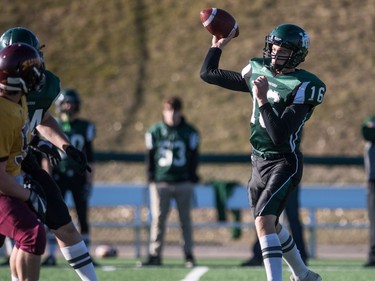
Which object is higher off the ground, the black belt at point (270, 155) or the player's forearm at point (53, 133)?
the player's forearm at point (53, 133)

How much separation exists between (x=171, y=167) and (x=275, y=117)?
4594 mm

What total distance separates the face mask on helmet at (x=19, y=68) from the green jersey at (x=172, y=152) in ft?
17.2

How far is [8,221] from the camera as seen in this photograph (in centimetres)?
600

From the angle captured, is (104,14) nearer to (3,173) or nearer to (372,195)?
(372,195)

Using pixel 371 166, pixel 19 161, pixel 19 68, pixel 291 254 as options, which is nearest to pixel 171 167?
pixel 371 166

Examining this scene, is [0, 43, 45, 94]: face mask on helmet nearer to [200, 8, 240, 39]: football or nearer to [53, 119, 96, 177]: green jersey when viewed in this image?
[200, 8, 240, 39]: football

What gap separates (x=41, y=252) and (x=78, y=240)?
2.40 ft

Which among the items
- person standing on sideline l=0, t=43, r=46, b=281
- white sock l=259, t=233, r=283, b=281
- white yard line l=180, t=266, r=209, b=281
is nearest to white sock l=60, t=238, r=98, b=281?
person standing on sideline l=0, t=43, r=46, b=281

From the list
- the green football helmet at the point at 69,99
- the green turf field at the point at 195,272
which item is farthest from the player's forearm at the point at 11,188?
the green football helmet at the point at 69,99

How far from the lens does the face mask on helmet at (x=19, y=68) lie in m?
6.05

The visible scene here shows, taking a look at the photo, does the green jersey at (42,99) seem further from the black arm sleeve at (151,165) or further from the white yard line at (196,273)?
the black arm sleeve at (151,165)

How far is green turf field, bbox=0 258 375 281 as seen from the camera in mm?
9258

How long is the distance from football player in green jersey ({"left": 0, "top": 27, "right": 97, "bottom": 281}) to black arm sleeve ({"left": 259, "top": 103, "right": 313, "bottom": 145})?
1.23m

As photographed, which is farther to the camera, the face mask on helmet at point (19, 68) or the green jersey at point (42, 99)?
the green jersey at point (42, 99)
